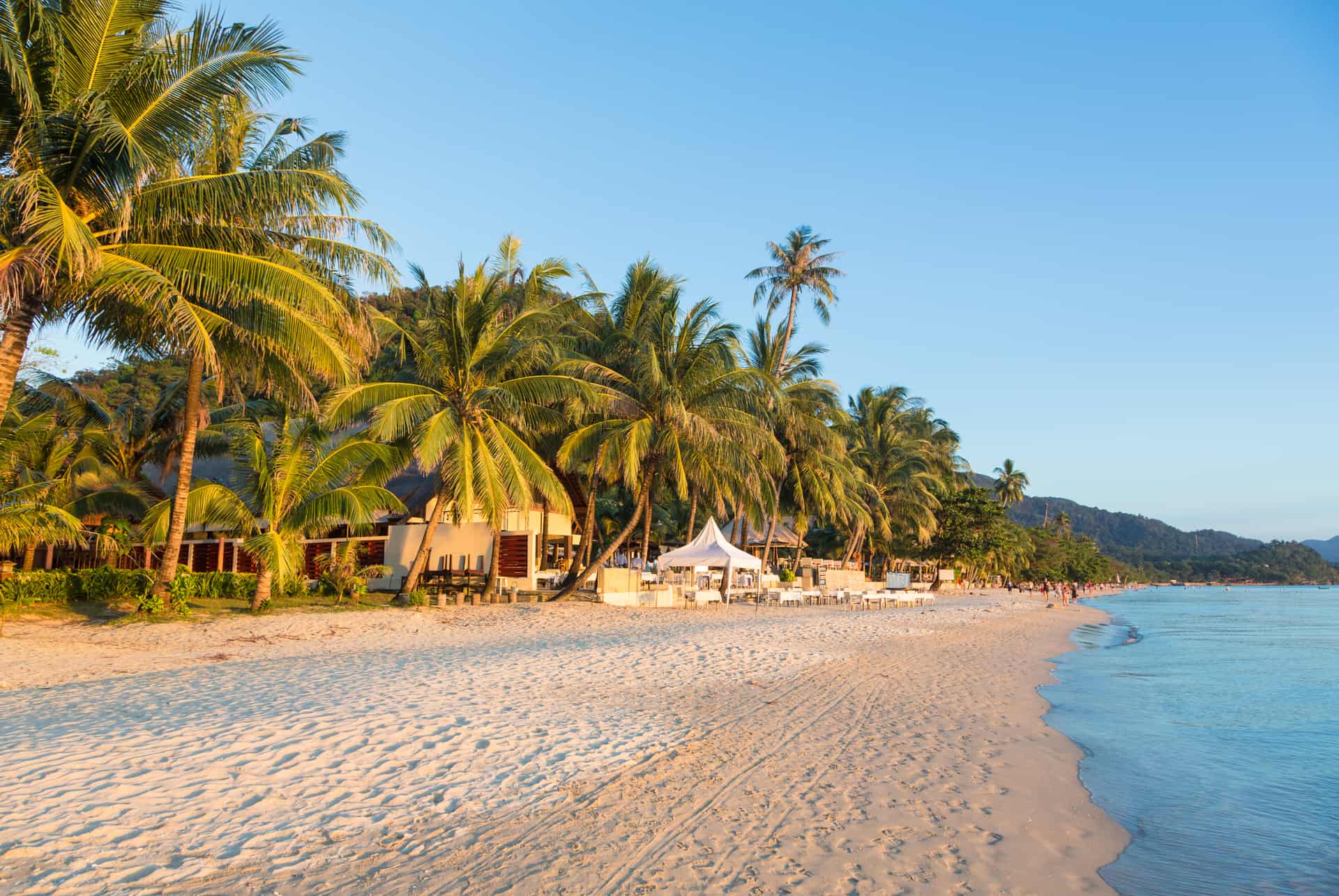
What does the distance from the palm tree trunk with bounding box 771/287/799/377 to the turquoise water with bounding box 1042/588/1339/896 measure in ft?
43.4

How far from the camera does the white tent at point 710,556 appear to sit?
806 inches

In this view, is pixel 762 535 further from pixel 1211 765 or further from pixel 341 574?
pixel 1211 765

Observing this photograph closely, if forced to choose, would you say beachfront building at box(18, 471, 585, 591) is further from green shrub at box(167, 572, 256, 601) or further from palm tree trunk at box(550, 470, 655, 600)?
green shrub at box(167, 572, 256, 601)

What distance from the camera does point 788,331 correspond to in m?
28.7

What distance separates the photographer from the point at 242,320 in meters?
11.8

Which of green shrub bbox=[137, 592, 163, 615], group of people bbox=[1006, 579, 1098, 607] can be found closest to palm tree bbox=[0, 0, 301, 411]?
green shrub bbox=[137, 592, 163, 615]

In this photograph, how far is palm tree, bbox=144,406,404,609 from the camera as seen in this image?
14203mm

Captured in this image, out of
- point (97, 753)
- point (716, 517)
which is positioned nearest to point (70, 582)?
point (97, 753)

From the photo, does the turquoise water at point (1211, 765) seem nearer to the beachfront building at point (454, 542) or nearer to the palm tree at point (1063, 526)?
the beachfront building at point (454, 542)

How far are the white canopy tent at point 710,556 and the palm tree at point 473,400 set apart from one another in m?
3.82

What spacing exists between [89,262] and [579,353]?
1345 cm

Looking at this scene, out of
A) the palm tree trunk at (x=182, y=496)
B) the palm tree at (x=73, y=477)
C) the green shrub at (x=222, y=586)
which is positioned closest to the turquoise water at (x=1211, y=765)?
the palm tree trunk at (x=182, y=496)

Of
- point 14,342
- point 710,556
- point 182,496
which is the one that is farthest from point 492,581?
point 14,342

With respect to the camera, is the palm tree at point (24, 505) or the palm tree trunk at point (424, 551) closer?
the palm tree at point (24, 505)
